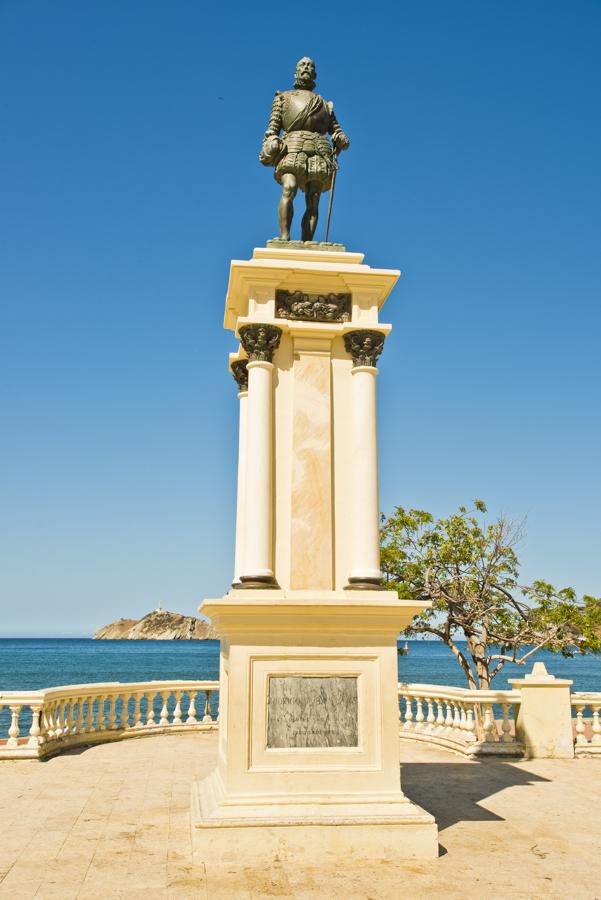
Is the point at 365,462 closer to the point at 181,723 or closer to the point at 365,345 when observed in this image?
the point at 365,345

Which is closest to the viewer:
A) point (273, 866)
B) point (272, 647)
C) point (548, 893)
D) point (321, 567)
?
point (548, 893)

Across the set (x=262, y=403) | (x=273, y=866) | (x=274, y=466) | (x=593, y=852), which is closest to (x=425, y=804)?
(x=593, y=852)

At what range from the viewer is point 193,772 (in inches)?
420

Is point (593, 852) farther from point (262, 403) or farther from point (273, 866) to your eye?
point (262, 403)

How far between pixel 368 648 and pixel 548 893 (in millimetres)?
2627

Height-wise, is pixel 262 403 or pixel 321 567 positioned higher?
pixel 262 403

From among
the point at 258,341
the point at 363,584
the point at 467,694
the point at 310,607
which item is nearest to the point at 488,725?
the point at 467,694

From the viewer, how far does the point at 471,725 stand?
13.0 metres

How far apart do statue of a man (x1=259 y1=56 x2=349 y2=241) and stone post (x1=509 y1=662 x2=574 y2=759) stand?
8.25 meters

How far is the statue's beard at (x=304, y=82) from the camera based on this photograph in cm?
995

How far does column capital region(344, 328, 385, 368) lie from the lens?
8.75 m

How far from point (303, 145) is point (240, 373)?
9.87 ft

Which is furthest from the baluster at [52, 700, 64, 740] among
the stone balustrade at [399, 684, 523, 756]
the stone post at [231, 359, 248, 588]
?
the stone balustrade at [399, 684, 523, 756]

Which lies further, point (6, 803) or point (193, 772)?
point (193, 772)
